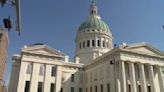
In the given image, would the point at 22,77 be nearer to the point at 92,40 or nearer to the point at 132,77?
the point at 132,77

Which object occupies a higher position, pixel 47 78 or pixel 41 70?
pixel 41 70

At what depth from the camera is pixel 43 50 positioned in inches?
1793

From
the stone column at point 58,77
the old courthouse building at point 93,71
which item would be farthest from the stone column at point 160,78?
the stone column at point 58,77

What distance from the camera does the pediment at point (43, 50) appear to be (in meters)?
44.1

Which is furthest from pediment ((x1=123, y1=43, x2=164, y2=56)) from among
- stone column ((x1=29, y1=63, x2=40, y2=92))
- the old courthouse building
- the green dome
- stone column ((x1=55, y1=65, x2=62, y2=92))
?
the green dome

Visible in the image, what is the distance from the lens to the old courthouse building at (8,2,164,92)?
4016cm

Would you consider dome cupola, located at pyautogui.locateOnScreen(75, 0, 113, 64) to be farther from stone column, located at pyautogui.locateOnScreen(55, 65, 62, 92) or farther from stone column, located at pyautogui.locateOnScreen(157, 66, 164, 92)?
stone column, located at pyautogui.locateOnScreen(157, 66, 164, 92)

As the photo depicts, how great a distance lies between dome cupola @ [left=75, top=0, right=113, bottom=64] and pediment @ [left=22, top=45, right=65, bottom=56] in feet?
49.2

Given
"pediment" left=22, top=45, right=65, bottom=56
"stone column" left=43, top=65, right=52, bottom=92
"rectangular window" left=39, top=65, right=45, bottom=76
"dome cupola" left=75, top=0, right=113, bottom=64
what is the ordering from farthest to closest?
"dome cupola" left=75, top=0, right=113, bottom=64 → "pediment" left=22, top=45, right=65, bottom=56 → "rectangular window" left=39, top=65, right=45, bottom=76 → "stone column" left=43, top=65, right=52, bottom=92

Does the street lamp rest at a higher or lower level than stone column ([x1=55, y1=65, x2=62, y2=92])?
higher

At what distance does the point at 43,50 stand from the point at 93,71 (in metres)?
12.6

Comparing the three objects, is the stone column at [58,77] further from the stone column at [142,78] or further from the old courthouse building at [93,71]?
the stone column at [142,78]

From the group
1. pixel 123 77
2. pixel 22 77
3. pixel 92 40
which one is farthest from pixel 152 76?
pixel 22 77

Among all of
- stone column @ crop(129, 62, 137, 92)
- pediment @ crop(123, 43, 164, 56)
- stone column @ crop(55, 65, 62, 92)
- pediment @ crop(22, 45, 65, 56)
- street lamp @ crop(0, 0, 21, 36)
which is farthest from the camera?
pediment @ crop(22, 45, 65, 56)
